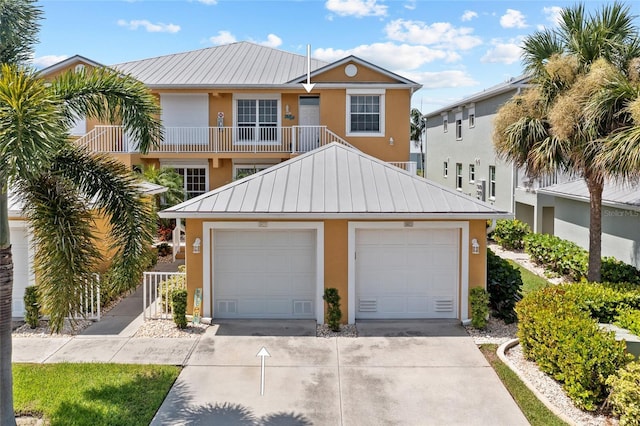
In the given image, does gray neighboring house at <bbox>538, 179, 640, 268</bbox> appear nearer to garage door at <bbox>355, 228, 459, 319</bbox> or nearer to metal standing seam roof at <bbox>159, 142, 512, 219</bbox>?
metal standing seam roof at <bbox>159, 142, 512, 219</bbox>

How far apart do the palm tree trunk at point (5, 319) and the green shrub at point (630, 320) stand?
10.2 m

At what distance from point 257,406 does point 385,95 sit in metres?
16.2

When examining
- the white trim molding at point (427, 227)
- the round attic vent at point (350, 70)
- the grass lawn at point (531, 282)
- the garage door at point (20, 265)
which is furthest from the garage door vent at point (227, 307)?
the round attic vent at point (350, 70)

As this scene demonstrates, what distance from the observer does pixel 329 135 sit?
21.0 m

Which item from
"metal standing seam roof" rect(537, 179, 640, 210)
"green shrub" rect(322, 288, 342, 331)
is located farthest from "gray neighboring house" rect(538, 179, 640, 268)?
→ "green shrub" rect(322, 288, 342, 331)

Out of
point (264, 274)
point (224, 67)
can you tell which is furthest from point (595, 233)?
point (224, 67)

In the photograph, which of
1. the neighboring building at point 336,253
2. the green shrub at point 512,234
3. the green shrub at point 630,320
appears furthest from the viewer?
the green shrub at point 512,234

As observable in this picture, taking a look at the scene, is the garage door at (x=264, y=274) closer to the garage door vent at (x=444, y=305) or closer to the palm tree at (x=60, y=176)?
the garage door vent at (x=444, y=305)

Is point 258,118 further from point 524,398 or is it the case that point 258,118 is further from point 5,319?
point 524,398

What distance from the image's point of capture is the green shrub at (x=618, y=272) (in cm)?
1280

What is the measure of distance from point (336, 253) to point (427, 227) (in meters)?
2.17

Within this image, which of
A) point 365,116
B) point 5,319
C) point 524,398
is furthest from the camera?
point 365,116

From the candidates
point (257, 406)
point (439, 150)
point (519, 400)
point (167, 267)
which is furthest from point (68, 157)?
point (439, 150)

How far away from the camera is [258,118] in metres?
22.4
